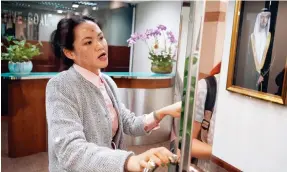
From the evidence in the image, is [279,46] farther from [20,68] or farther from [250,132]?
[20,68]

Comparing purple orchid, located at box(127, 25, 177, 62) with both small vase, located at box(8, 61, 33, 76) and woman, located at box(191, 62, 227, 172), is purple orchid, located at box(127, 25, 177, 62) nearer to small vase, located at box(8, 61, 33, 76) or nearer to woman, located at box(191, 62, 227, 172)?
woman, located at box(191, 62, 227, 172)

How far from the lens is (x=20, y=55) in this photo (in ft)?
6.95

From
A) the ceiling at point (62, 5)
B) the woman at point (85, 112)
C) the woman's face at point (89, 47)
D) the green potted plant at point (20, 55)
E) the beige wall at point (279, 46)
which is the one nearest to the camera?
the woman at point (85, 112)

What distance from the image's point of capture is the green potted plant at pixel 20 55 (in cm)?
209

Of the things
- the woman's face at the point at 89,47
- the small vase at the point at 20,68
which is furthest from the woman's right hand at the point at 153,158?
the small vase at the point at 20,68

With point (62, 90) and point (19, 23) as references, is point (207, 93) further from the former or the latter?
point (19, 23)

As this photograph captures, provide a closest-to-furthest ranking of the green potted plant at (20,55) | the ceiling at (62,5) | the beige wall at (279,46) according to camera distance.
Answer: the ceiling at (62,5) → the beige wall at (279,46) → the green potted plant at (20,55)

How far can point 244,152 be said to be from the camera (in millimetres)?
2133

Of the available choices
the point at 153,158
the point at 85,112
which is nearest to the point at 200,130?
the point at 153,158

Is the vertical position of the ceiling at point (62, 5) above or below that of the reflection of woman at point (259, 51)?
above

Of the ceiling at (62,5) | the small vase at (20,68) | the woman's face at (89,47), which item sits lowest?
the small vase at (20,68)

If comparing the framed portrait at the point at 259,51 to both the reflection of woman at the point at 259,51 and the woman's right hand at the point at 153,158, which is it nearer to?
the reflection of woman at the point at 259,51

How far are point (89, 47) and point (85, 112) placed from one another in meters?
0.18

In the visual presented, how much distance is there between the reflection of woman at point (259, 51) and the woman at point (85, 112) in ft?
4.41
